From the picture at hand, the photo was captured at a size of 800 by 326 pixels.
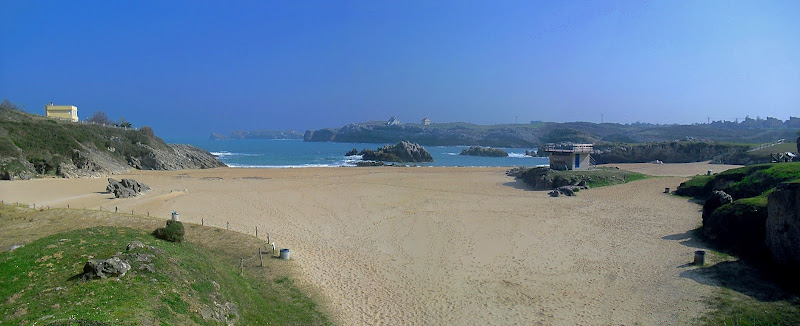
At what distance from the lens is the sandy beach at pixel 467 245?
9.98 m

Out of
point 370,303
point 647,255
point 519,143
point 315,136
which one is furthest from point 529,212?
point 315,136

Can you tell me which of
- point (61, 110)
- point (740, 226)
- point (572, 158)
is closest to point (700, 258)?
point (740, 226)

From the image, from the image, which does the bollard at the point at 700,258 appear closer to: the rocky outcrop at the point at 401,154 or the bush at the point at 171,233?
the bush at the point at 171,233

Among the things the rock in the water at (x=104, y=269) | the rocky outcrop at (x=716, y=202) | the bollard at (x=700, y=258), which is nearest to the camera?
the rock in the water at (x=104, y=269)

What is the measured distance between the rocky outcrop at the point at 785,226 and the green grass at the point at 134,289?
1073cm

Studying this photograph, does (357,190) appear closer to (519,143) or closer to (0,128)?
(0,128)

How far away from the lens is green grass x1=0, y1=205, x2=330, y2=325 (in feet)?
19.9

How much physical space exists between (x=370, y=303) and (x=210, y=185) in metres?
24.0

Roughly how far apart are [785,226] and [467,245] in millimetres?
8222

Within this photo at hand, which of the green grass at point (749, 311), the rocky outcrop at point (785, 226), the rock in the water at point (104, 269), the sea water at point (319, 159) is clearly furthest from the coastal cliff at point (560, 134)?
the rock in the water at point (104, 269)

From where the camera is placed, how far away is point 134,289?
675 cm

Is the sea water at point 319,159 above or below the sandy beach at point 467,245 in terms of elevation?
above

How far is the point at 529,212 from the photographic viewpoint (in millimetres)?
20062

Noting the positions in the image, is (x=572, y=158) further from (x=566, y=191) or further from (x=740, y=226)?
(x=740, y=226)
